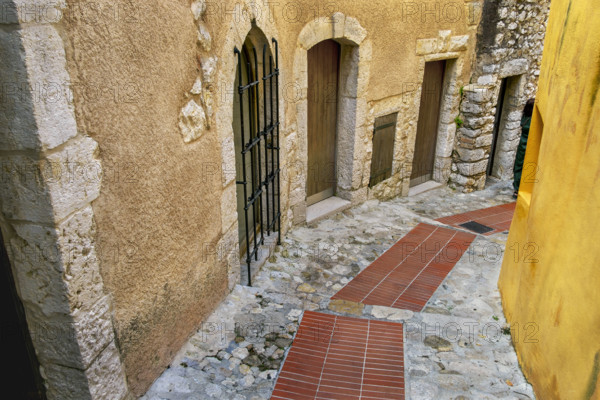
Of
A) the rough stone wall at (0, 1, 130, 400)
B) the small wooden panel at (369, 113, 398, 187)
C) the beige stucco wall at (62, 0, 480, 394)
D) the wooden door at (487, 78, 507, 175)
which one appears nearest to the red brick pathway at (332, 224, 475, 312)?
the small wooden panel at (369, 113, 398, 187)

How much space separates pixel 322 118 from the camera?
550cm

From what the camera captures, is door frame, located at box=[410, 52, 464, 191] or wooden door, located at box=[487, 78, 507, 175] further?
wooden door, located at box=[487, 78, 507, 175]

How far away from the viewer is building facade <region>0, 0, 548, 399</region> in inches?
71.9

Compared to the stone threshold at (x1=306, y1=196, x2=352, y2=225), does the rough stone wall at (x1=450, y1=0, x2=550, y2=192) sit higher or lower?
higher

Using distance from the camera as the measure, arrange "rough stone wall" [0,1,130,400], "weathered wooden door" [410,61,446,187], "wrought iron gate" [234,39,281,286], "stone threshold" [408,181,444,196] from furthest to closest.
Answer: "stone threshold" [408,181,444,196] → "weathered wooden door" [410,61,446,187] → "wrought iron gate" [234,39,281,286] → "rough stone wall" [0,1,130,400]

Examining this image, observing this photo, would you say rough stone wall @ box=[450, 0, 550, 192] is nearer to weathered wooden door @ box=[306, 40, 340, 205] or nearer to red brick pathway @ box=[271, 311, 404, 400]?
weathered wooden door @ box=[306, 40, 340, 205]

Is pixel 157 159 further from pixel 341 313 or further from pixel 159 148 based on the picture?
pixel 341 313

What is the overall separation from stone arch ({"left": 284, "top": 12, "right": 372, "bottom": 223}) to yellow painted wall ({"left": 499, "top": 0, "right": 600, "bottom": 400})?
82.2 inches

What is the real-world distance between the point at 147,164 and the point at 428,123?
546 cm

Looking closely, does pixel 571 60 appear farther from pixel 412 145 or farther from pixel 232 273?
pixel 412 145

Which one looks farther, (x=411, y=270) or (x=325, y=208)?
(x=325, y=208)

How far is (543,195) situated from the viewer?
3.04m

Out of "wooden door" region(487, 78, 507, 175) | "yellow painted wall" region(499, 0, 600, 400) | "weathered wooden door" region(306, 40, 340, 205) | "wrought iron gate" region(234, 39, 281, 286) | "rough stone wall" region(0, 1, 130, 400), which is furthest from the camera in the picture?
"wooden door" region(487, 78, 507, 175)

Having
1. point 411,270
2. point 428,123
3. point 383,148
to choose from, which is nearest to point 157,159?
point 411,270
